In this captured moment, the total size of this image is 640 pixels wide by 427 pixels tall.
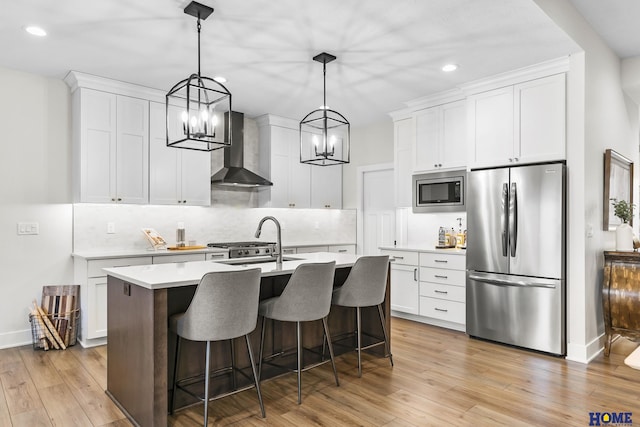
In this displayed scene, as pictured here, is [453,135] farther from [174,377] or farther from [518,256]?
[174,377]

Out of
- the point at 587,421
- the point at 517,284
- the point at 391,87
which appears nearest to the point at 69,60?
the point at 391,87

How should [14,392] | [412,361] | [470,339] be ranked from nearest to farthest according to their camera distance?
1. [14,392]
2. [412,361]
3. [470,339]

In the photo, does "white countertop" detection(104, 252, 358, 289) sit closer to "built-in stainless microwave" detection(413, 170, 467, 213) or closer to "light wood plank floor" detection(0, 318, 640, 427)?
"light wood plank floor" detection(0, 318, 640, 427)

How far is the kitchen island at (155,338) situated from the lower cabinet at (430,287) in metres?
1.60

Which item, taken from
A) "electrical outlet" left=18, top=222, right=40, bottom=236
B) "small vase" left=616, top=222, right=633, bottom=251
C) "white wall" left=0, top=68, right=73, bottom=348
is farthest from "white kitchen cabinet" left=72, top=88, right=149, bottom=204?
"small vase" left=616, top=222, right=633, bottom=251

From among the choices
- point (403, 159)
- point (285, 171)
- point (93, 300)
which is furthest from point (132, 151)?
point (403, 159)

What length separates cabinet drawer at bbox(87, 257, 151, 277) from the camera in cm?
397

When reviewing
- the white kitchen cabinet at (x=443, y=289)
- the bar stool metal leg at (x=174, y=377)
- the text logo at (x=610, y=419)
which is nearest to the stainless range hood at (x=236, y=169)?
the white kitchen cabinet at (x=443, y=289)

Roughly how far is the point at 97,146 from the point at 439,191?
3.71 m

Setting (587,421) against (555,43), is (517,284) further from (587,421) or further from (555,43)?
(555,43)

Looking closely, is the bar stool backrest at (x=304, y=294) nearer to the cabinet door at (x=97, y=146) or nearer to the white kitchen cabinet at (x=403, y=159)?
the cabinet door at (x=97, y=146)

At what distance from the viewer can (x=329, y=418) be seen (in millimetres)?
2555

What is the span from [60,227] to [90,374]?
171 centimetres

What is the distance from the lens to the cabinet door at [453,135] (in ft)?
15.1
